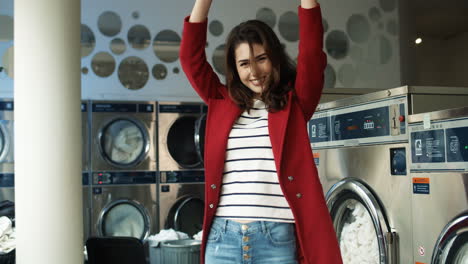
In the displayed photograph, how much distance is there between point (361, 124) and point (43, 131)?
1.73 metres

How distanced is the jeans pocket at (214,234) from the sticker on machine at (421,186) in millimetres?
1399

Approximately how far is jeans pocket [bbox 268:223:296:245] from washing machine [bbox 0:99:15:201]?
4266 mm

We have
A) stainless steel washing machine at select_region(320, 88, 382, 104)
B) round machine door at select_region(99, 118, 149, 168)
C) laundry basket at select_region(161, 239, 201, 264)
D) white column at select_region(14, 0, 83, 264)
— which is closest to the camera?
white column at select_region(14, 0, 83, 264)

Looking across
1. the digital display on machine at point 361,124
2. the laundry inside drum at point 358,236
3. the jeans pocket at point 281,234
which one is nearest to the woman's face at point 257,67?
the jeans pocket at point 281,234

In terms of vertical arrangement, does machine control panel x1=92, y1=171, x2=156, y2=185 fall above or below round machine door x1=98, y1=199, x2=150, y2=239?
above

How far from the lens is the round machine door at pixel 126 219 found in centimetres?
561

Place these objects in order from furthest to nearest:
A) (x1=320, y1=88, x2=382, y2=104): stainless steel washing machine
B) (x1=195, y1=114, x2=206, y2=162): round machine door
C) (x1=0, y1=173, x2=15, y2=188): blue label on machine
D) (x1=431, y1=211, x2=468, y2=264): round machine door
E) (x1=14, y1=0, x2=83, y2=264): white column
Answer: (x1=195, y1=114, x2=206, y2=162): round machine door < (x1=0, y1=173, x2=15, y2=188): blue label on machine < (x1=320, y1=88, x2=382, y2=104): stainless steel washing machine < (x1=14, y1=0, x2=83, y2=264): white column < (x1=431, y1=211, x2=468, y2=264): round machine door

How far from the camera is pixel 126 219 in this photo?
224 inches

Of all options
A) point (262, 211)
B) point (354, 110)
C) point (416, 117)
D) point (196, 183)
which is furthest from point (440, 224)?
point (196, 183)

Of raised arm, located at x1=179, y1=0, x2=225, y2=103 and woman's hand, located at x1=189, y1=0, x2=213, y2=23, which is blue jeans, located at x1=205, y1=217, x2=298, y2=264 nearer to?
raised arm, located at x1=179, y1=0, x2=225, y2=103

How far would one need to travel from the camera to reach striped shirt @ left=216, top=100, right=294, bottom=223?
66.7 inches

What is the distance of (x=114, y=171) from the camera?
5.61 meters

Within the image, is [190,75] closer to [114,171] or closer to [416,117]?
[416,117]

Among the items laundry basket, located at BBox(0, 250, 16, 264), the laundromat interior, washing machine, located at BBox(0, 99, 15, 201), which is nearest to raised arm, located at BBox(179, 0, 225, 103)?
the laundromat interior
